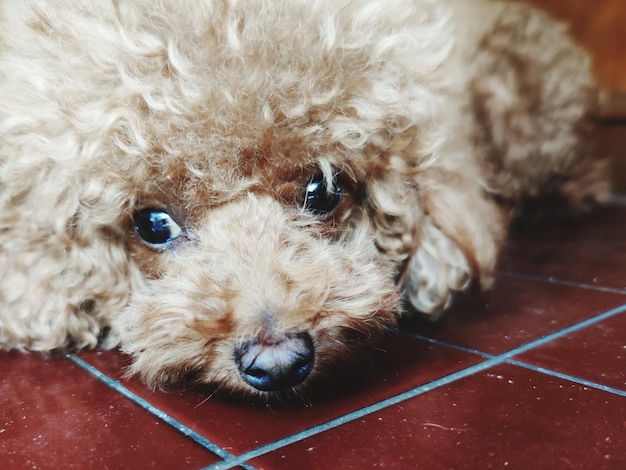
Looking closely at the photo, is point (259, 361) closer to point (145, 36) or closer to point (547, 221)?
point (145, 36)

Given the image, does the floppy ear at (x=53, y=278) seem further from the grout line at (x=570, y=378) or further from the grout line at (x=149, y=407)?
the grout line at (x=570, y=378)

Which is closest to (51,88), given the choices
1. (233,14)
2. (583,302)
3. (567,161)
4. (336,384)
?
(233,14)

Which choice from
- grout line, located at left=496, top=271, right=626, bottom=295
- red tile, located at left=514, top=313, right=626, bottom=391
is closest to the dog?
red tile, located at left=514, top=313, right=626, bottom=391

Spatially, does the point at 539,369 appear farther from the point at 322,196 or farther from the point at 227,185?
the point at 227,185

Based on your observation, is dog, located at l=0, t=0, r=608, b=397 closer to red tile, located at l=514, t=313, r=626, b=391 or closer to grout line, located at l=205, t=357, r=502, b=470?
grout line, located at l=205, t=357, r=502, b=470

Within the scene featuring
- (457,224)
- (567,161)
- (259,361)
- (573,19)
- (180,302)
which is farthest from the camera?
(573,19)

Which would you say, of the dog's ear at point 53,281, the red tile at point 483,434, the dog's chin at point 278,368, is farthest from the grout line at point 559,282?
the dog's ear at point 53,281
